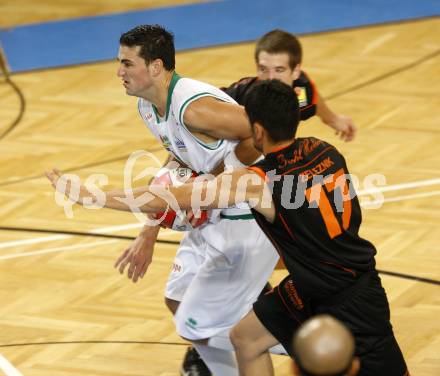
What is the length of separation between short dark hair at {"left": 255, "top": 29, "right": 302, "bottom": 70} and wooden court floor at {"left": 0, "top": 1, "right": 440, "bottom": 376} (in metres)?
1.43

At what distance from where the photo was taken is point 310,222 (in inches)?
180

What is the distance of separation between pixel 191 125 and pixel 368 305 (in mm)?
1219

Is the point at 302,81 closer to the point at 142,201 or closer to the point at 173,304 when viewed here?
the point at 173,304

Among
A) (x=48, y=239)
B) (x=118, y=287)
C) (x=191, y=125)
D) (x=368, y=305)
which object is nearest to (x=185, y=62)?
(x=48, y=239)

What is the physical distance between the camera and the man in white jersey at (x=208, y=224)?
527cm

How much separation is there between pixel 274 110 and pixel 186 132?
35.1 inches

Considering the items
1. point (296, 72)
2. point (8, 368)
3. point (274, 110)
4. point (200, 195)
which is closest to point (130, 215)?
point (296, 72)

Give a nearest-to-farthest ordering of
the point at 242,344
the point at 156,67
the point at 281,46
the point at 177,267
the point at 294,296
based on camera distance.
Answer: the point at 294,296
the point at 242,344
the point at 156,67
the point at 177,267
the point at 281,46

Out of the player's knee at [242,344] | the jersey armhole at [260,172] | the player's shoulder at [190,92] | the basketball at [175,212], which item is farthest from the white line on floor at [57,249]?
the jersey armhole at [260,172]

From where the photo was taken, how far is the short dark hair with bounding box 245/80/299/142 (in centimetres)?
452

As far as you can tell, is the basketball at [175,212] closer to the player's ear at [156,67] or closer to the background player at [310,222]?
the player's ear at [156,67]

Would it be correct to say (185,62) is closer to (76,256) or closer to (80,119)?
(80,119)

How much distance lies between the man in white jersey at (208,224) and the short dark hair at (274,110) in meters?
0.64

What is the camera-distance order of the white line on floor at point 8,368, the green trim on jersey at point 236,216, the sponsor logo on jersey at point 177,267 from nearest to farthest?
1. the green trim on jersey at point 236,216
2. the sponsor logo on jersey at point 177,267
3. the white line on floor at point 8,368
